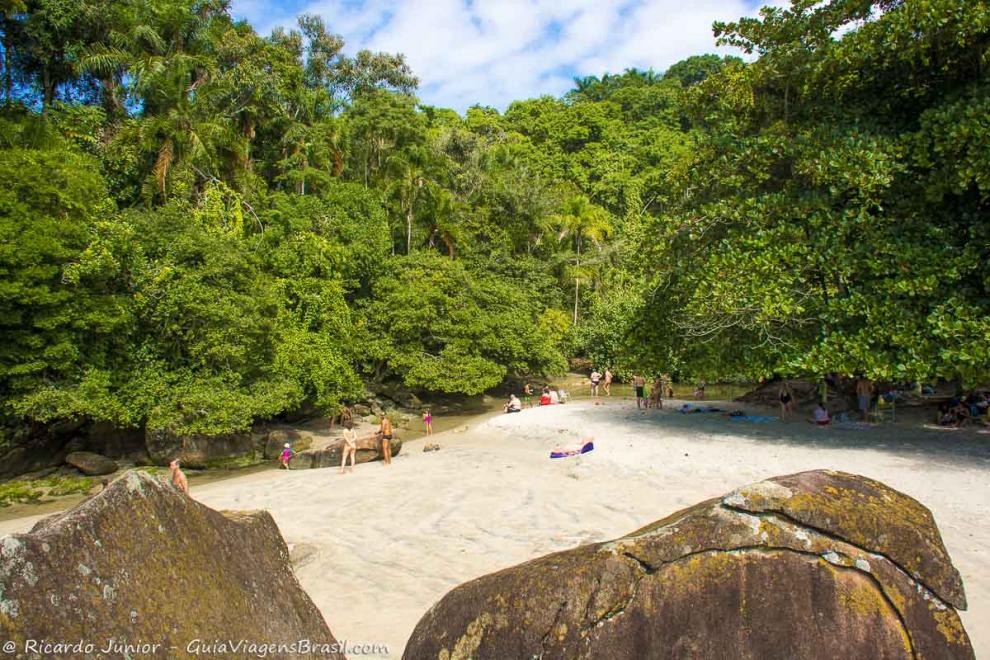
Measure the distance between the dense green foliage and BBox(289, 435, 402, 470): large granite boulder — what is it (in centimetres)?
354

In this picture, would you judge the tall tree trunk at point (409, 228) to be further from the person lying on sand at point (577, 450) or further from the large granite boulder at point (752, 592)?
the large granite boulder at point (752, 592)

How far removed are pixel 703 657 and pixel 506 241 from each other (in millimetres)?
43881

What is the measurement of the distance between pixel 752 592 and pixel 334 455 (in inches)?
633

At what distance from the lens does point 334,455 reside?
59.5 ft

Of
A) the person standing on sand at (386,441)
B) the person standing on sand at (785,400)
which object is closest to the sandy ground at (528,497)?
the person standing on sand at (386,441)

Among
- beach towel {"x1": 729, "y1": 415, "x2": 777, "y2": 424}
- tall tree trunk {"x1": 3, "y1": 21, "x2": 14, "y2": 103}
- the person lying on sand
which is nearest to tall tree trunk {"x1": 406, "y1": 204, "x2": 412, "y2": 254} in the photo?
tall tree trunk {"x1": 3, "y1": 21, "x2": 14, "y2": 103}

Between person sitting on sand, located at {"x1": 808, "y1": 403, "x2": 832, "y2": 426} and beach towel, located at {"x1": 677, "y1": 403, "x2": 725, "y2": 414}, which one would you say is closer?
person sitting on sand, located at {"x1": 808, "y1": 403, "x2": 832, "y2": 426}

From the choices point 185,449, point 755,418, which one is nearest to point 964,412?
point 755,418

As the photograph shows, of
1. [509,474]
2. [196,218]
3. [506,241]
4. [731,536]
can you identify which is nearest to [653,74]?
[506,241]

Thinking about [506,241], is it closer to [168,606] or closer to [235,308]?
[235,308]

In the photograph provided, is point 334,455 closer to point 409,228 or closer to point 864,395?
point 864,395

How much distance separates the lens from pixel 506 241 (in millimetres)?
46406

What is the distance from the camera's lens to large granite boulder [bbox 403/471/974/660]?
11.1 ft

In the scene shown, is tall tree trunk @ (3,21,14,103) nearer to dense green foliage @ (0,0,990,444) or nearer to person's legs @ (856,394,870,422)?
dense green foliage @ (0,0,990,444)
